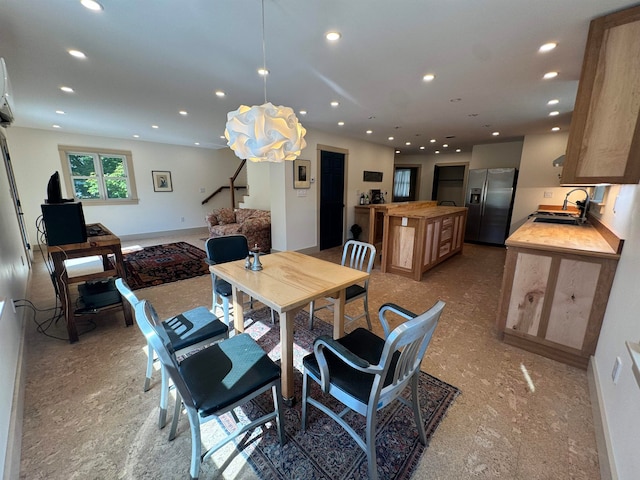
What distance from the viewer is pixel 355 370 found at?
1.33 metres

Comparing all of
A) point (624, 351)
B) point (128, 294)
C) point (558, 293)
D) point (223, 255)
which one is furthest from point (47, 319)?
point (558, 293)

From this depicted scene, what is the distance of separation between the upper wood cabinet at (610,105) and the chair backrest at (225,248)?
2.89m

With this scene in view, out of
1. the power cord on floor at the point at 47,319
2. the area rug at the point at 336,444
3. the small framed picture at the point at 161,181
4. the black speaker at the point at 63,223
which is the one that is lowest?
the area rug at the point at 336,444

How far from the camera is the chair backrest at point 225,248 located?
2541 mm

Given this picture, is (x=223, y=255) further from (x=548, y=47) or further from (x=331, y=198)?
(x=331, y=198)

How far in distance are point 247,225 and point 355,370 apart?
4.15 metres

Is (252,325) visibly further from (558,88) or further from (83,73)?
(558,88)

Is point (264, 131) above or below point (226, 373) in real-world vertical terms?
above

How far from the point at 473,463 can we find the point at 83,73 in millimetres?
4368

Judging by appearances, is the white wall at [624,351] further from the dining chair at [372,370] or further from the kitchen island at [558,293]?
the dining chair at [372,370]

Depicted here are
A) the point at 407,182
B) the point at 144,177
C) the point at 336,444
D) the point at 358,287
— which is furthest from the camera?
the point at 407,182

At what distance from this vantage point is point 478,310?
2.92m

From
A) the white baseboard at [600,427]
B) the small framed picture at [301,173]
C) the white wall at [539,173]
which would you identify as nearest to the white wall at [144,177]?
the small framed picture at [301,173]

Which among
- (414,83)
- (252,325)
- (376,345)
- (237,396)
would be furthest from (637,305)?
(252,325)
